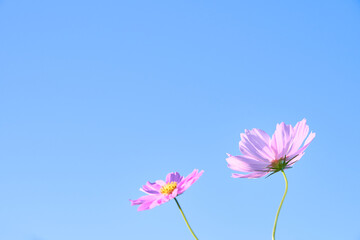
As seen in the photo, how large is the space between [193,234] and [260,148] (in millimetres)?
387

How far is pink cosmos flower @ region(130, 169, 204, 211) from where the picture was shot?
1300mm

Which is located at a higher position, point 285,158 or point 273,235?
point 285,158

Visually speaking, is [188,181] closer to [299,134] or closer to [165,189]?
[165,189]

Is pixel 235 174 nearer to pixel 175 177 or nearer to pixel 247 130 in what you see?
pixel 247 130

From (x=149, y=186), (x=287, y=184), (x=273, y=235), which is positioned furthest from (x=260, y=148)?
(x=149, y=186)

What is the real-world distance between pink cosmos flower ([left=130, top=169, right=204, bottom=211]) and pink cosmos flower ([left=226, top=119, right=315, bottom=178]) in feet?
0.49

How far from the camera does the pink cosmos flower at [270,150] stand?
1202 mm

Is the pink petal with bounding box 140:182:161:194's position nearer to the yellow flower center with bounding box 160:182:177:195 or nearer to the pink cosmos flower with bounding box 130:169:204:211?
the pink cosmos flower with bounding box 130:169:204:211

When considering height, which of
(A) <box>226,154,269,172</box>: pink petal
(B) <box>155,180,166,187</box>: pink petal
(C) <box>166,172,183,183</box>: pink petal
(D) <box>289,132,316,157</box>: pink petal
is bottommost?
(D) <box>289,132,316,157</box>: pink petal

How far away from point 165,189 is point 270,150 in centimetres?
43

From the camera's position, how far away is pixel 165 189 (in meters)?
1.42

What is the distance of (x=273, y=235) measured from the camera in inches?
38.2

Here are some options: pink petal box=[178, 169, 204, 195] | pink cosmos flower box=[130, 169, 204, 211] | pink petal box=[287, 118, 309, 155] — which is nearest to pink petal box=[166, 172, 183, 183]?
pink cosmos flower box=[130, 169, 204, 211]

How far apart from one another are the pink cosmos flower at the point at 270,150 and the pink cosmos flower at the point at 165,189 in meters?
0.15
